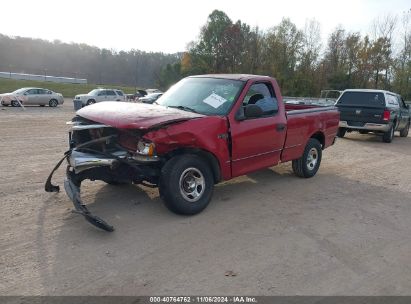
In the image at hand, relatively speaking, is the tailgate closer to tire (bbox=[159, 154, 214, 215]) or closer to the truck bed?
the truck bed

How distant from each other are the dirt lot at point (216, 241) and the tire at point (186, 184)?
0.63 ft

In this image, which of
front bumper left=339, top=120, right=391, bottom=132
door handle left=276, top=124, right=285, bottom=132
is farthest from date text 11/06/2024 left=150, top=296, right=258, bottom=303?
front bumper left=339, top=120, right=391, bottom=132

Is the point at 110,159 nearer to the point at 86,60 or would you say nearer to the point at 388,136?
the point at 388,136

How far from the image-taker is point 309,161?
7.61 meters

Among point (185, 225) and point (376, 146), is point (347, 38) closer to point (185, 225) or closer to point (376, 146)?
point (376, 146)

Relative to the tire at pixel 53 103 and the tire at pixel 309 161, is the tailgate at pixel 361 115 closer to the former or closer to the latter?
the tire at pixel 309 161

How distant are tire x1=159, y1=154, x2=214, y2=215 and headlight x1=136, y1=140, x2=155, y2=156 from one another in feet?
0.97

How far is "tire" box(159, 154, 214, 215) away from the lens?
15.7 ft

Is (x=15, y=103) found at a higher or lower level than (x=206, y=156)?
lower

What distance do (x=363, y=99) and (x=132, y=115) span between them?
11.7 meters

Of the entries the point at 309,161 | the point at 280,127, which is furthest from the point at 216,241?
the point at 309,161

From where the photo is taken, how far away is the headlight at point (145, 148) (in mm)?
4641

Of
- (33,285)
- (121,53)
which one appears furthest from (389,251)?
(121,53)

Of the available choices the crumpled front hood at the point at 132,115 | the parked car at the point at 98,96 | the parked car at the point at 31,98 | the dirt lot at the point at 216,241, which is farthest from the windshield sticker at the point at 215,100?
the parked car at the point at 31,98
